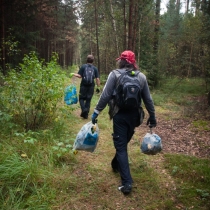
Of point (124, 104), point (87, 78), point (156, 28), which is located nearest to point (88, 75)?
point (87, 78)

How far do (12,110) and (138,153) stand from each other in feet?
10.9

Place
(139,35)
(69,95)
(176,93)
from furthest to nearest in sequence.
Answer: (176,93) < (139,35) < (69,95)

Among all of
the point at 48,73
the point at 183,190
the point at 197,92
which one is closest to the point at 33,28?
the point at 197,92

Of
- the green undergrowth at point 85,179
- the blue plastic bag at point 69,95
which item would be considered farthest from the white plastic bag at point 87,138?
the blue plastic bag at point 69,95

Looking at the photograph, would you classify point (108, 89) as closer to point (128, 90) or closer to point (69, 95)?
point (128, 90)

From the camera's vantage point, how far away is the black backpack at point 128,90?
320 centimetres

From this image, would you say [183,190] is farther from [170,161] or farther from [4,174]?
[4,174]

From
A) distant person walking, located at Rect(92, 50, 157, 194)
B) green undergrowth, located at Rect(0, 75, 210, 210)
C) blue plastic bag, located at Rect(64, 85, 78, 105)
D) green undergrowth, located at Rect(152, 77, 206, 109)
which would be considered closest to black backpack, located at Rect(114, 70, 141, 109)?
distant person walking, located at Rect(92, 50, 157, 194)

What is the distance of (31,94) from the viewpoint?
195 inches

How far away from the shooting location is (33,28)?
2120 cm

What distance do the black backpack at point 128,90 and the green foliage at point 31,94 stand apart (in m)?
2.31

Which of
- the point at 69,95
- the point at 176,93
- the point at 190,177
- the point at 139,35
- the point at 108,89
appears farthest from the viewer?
the point at 176,93

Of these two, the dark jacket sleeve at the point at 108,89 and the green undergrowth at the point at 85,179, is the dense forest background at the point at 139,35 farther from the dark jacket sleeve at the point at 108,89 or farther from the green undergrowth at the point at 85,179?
the dark jacket sleeve at the point at 108,89

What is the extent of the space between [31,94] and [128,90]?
109 inches
